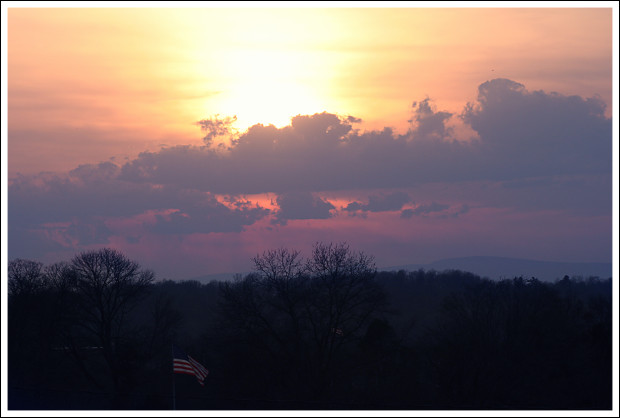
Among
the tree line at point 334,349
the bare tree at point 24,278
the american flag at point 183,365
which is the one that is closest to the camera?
the american flag at point 183,365

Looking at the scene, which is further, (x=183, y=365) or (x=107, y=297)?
(x=107, y=297)

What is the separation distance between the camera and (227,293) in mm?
44344

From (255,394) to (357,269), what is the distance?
35.5ft

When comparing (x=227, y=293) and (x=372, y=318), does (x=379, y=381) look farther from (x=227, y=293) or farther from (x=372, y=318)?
(x=227, y=293)

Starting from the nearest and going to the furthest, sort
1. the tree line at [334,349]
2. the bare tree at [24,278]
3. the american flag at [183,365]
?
1. the american flag at [183,365]
2. the tree line at [334,349]
3. the bare tree at [24,278]

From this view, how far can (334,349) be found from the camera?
1688 inches

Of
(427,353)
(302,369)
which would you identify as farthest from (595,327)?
(302,369)

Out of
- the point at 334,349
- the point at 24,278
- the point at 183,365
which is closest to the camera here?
the point at 183,365

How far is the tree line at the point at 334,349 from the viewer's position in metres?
40.1

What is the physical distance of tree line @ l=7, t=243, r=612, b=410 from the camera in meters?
40.1

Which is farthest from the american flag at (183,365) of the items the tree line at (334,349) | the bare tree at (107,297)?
the bare tree at (107,297)

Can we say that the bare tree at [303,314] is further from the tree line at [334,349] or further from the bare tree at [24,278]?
the bare tree at [24,278]

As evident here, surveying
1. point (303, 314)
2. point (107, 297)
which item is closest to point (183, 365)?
point (303, 314)

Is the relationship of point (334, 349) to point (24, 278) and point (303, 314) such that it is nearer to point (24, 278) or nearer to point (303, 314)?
point (303, 314)
